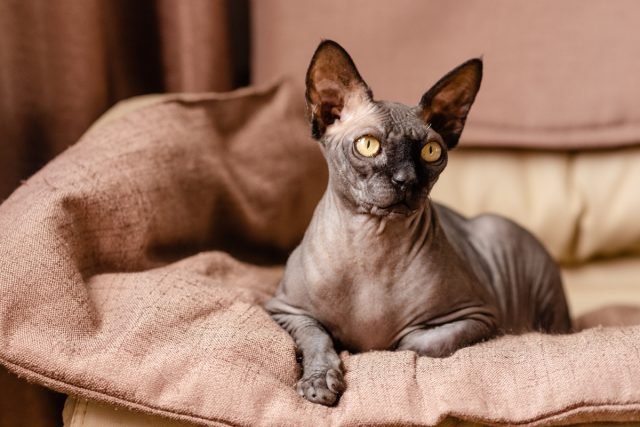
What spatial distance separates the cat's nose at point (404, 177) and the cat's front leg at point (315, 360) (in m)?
0.27

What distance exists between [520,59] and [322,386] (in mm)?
949

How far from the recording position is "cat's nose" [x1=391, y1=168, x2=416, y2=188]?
3.41ft

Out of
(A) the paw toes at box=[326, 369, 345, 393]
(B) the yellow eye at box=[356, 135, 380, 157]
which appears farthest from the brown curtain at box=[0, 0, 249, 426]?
(A) the paw toes at box=[326, 369, 345, 393]

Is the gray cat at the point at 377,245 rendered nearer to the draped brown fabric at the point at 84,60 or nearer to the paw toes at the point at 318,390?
the paw toes at the point at 318,390

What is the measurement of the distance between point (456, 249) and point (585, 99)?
21.9 inches

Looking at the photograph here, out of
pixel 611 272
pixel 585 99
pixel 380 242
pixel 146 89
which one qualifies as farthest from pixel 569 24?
pixel 146 89

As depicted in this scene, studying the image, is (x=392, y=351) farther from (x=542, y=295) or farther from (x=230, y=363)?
(x=542, y=295)

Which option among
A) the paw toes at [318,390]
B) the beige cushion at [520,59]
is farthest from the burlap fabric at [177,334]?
the beige cushion at [520,59]

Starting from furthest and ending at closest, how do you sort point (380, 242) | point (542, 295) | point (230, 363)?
1. point (542, 295)
2. point (380, 242)
3. point (230, 363)

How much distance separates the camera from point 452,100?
1.17 m

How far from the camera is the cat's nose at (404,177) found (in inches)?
40.9

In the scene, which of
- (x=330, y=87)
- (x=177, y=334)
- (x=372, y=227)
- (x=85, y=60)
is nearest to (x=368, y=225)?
(x=372, y=227)

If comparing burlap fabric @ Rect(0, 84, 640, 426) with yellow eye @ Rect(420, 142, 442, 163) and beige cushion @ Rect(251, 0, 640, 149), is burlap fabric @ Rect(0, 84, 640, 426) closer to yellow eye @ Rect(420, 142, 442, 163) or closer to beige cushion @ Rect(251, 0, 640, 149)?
yellow eye @ Rect(420, 142, 442, 163)

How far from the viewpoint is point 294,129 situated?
1652 millimetres
